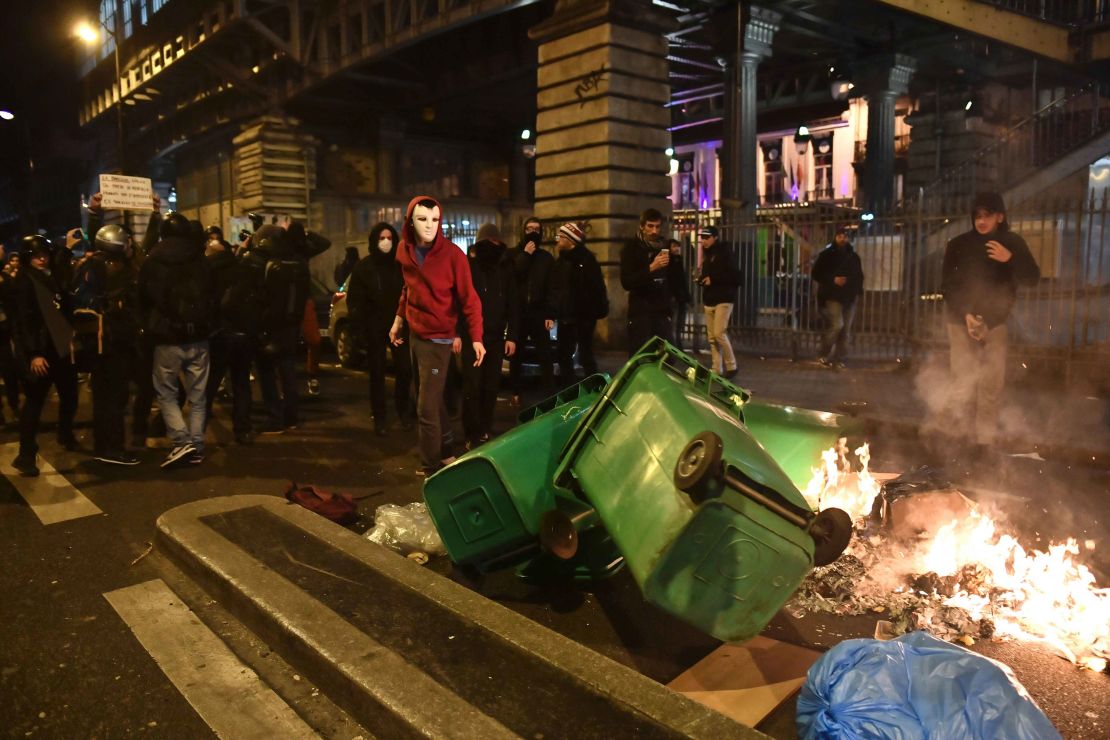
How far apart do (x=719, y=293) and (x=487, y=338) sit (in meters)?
4.32

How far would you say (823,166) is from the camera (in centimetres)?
3083

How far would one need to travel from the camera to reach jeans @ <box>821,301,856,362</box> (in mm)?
11562

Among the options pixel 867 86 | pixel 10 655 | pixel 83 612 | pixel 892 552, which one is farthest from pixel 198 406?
pixel 867 86

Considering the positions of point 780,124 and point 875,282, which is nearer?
point 875,282

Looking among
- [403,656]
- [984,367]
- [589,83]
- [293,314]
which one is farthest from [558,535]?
[589,83]

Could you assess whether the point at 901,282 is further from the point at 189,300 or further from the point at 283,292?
the point at 189,300

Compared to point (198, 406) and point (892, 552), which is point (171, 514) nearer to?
point (198, 406)

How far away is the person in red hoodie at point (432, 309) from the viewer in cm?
573

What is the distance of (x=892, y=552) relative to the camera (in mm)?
4281

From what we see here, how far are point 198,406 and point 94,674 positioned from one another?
3592mm

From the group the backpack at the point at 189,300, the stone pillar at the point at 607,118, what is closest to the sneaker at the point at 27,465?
the backpack at the point at 189,300

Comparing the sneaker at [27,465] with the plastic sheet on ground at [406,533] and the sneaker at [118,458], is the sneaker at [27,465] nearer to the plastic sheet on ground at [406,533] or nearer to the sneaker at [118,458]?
the sneaker at [118,458]

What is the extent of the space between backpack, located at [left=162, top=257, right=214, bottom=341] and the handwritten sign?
8034 millimetres

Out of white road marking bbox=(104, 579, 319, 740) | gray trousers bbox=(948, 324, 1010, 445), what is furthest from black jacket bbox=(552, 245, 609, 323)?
white road marking bbox=(104, 579, 319, 740)
